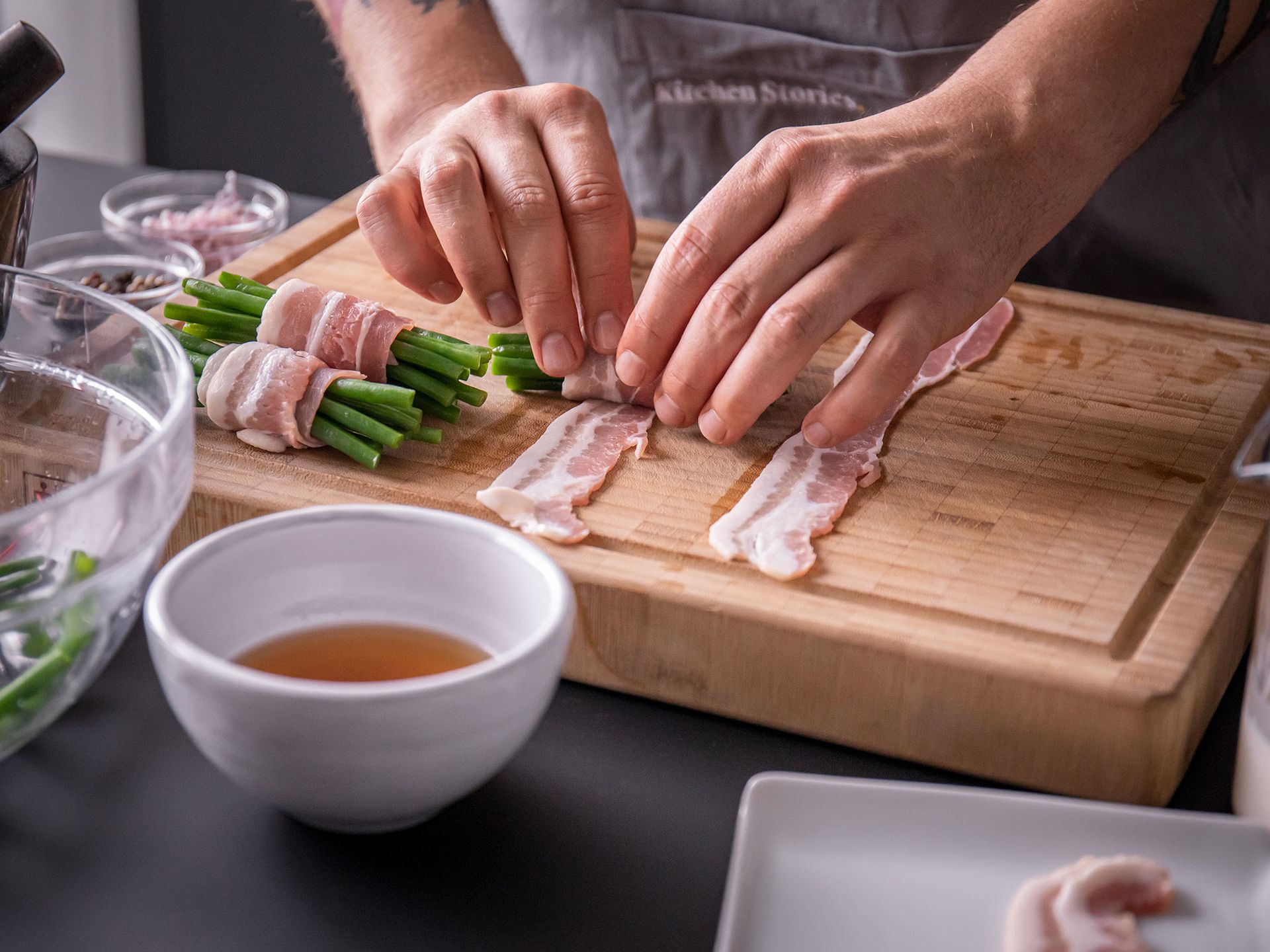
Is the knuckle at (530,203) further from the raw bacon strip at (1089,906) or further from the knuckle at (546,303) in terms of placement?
the raw bacon strip at (1089,906)

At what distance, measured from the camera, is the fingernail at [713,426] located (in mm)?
1926

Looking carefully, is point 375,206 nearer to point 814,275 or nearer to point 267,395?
point 267,395

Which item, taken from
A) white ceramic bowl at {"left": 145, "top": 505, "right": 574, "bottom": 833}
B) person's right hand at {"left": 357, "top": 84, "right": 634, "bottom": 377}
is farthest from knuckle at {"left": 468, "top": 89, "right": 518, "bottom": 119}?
white ceramic bowl at {"left": 145, "top": 505, "right": 574, "bottom": 833}

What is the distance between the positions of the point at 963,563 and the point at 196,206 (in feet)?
6.79

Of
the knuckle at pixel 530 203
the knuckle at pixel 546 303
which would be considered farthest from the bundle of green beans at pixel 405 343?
the knuckle at pixel 530 203

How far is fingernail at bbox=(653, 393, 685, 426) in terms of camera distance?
197 centimetres

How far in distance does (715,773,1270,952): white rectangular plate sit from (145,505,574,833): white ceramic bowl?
26 centimetres

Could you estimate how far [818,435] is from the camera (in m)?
1.93

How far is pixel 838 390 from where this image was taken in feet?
6.32

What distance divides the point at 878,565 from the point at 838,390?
1.12 feet

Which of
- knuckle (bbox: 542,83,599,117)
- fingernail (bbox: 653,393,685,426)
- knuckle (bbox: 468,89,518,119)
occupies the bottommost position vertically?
fingernail (bbox: 653,393,685,426)

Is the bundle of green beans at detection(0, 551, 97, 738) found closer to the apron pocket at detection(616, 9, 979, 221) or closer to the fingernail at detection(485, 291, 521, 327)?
the fingernail at detection(485, 291, 521, 327)

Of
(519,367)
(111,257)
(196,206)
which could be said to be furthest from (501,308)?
(196,206)

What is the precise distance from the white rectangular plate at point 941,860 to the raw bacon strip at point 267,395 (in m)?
0.95
